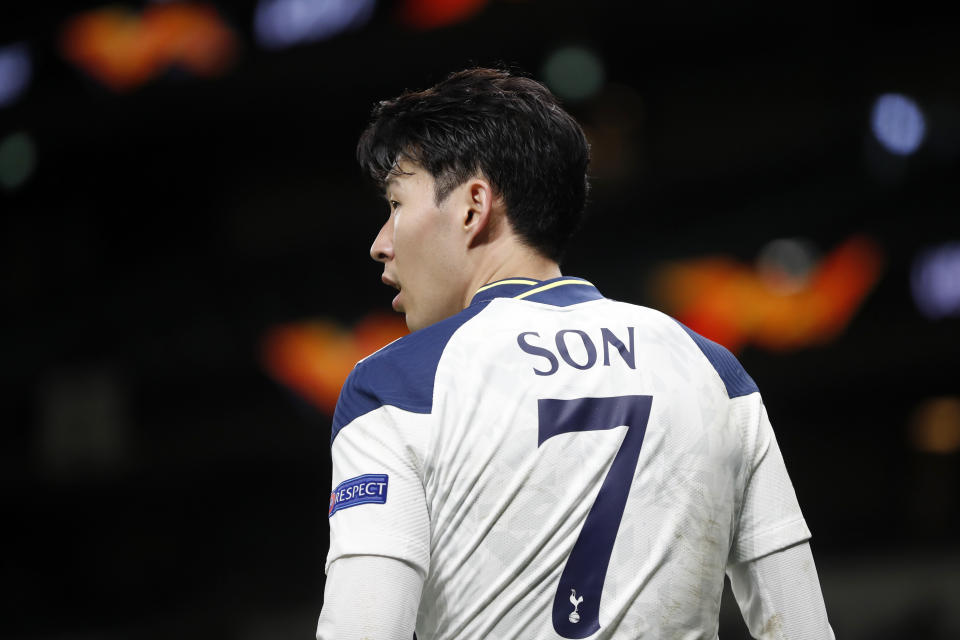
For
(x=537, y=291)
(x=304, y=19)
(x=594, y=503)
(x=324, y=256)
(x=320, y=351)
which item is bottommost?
(x=594, y=503)

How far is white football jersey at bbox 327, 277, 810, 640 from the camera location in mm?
1178

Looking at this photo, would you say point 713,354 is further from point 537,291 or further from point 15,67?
point 15,67

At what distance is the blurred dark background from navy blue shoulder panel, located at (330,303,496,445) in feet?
18.1

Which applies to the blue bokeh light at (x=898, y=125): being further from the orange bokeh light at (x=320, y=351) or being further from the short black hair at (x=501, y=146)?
the short black hair at (x=501, y=146)

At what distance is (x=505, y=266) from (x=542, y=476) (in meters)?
0.32

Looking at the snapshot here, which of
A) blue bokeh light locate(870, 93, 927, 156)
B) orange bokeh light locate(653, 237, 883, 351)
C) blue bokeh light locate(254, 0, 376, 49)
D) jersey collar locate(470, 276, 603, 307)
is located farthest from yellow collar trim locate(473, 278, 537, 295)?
blue bokeh light locate(254, 0, 376, 49)

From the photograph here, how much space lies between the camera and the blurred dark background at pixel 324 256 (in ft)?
22.8

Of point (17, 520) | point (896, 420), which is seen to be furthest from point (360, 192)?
point (896, 420)

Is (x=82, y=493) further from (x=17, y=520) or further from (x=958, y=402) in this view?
(x=958, y=402)

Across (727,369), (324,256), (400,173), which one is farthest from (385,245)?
(324,256)

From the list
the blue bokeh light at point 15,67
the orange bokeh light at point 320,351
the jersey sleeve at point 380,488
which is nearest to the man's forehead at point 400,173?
the jersey sleeve at point 380,488

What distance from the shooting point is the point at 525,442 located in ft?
3.92

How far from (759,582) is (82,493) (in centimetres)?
757

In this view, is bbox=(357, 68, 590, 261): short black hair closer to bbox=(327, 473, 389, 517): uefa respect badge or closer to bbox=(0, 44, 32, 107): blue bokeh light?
bbox=(327, 473, 389, 517): uefa respect badge
